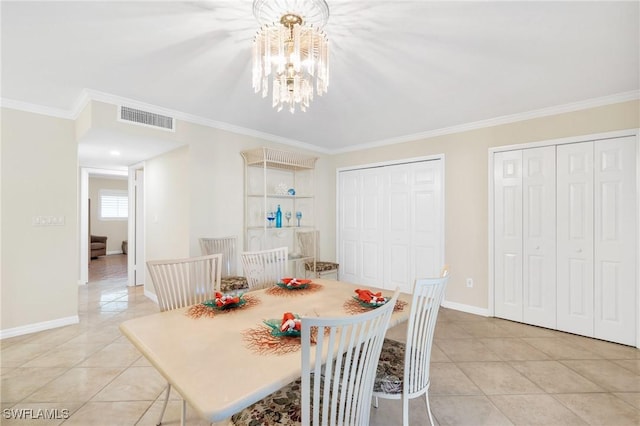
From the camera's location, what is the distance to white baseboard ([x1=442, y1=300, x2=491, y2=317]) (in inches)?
141

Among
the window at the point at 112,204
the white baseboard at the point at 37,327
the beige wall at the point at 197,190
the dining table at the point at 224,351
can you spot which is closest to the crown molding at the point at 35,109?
the beige wall at the point at 197,190

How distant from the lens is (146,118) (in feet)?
10.3

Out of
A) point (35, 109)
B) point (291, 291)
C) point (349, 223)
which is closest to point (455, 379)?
point (291, 291)

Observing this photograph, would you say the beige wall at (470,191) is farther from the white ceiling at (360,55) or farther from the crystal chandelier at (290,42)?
the crystal chandelier at (290,42)

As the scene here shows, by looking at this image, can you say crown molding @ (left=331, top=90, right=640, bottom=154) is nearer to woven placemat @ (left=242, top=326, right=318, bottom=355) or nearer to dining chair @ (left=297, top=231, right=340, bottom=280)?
dining chair @ (left=297, top=231, right=340, bottom=280)

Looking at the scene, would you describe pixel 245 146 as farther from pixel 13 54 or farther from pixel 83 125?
pixel 13 54

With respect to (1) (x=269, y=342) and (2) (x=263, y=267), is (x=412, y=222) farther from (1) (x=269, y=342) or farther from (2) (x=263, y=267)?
(1) (x=269, y=342)

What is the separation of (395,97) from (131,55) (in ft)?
7.51

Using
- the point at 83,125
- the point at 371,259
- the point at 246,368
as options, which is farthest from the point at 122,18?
the point at 371,259

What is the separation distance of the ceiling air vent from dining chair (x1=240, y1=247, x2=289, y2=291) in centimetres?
188

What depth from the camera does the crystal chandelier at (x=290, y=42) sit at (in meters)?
1.65

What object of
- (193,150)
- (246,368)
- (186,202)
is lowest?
(246,368)

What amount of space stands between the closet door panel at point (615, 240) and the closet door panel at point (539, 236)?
0.35 meters

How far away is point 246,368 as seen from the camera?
3.51 feet
